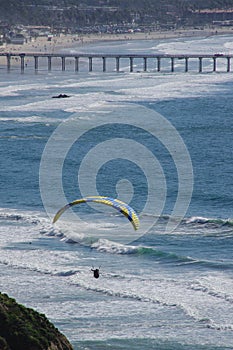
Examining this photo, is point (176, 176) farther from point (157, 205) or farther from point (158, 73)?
point (158, 73)

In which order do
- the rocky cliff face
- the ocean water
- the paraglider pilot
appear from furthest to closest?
the paraglider pilot < the ocean water < the rocky cliff face

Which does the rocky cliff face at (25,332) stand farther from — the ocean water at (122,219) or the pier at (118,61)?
the pier at (118,61)

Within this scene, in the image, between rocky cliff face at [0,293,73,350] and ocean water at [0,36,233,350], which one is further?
ocean water at [0,36,233,350]

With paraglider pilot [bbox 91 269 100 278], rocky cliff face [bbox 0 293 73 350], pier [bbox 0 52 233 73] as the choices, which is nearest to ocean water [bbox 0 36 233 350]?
paraglider pilot [bbox 91 269 100 278]

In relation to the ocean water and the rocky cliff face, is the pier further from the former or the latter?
the rocky cliff face

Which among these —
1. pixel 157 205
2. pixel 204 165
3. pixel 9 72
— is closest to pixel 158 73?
pixel 9 72

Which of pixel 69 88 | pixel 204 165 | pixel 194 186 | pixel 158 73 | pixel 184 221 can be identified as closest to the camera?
pixel 184 221

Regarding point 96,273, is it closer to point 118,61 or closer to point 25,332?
point 25,332
